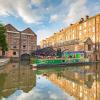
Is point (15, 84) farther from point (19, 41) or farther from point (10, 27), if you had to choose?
point (10, 27)

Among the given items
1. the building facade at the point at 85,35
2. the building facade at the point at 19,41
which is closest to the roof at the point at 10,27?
the building facade at the point at 19,41

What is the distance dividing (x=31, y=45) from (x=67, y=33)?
60.4 feet

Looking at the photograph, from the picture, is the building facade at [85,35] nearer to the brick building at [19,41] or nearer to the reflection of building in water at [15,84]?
the brick building at [19,41]

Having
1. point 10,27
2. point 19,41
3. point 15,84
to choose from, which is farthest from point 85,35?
point 15,84

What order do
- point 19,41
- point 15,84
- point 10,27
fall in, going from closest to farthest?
point 15,84
point 10,27
point 19,41

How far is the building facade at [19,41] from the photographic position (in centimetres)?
6531

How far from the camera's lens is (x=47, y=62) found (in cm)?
4078

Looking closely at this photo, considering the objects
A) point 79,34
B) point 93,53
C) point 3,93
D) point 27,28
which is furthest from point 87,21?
point 3,93

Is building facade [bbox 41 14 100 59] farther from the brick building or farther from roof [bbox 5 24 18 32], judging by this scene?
roof [bbox 5 24 18 32]

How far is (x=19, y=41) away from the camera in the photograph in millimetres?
67438

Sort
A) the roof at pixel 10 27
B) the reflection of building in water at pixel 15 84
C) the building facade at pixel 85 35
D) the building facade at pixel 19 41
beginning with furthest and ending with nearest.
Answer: the roof at pixel 10 27
the building facade at pixel 19 41
the building facade at pixel 85 35
the reflection of building in water at pixel 15 84

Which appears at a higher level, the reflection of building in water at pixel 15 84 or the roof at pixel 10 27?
the roof at pixel 10 27

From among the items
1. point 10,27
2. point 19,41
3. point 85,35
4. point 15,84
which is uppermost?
point 10,27

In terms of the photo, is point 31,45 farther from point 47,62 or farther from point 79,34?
point 47,62
